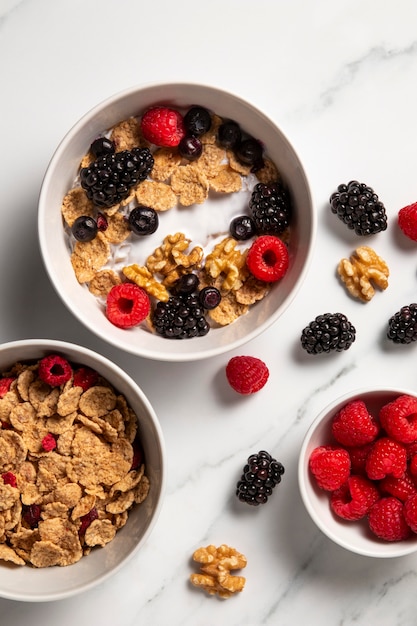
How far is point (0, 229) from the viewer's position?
1.41 meters

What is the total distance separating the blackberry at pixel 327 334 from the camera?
1.39m

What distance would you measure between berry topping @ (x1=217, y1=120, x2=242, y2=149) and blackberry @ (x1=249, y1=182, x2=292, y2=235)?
89 millimetres

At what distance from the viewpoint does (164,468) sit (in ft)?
4.20

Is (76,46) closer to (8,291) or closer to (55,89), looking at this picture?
(55,89)

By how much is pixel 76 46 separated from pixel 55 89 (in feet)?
0.29

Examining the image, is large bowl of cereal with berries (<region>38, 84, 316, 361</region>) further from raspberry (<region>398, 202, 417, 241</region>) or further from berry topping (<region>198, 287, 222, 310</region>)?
raspberry (<region>398, 202, 417, 241</region>)

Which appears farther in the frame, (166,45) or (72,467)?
(166,45)

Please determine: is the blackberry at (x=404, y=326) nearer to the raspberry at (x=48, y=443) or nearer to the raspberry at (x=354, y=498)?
the raspberry at (x=354, y=498)

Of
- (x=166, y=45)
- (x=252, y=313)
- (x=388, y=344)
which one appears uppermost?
(x=166, y=45)

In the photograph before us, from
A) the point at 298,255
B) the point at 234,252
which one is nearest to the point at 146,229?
the point at 234,252

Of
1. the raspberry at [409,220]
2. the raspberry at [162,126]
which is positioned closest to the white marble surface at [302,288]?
the raspberry at [409,220]

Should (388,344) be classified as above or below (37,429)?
above

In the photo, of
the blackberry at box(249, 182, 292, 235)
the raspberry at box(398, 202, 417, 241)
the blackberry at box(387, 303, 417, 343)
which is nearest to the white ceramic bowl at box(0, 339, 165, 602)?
the blackberry at box(249, 182, 292, 235)

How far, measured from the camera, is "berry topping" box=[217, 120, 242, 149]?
1.34 metres
